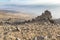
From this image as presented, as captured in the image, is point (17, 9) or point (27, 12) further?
point (17, 9)

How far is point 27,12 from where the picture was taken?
27.0 m

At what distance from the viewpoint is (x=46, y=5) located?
87.2 feet

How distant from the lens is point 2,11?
97.6 feet

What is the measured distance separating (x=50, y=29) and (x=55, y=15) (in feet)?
25.3

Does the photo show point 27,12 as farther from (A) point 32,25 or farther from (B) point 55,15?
(A) point 32,25

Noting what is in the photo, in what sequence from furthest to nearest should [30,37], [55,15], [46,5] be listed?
1. [46,5]
2. [55,15]
3. [30,37]

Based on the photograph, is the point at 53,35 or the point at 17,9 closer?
the point at 53,35

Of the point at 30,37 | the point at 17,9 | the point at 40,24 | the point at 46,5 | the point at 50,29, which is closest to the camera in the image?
the point at 30,37

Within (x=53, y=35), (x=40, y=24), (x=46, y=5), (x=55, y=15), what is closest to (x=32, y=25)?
(x=40, y=24)

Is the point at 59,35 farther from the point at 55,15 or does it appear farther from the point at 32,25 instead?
the point at 55,15

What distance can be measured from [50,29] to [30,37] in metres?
1.49

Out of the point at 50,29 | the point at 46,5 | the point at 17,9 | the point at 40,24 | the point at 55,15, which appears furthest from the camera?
the point at 17,9

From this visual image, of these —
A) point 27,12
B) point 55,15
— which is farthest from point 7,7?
point 55,15

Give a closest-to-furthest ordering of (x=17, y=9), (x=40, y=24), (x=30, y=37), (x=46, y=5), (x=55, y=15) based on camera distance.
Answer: (x=30, y=37) < (x=40, y=24) < (x=55, y=15) < (x=46, y=5) < (x=17, y=9)
